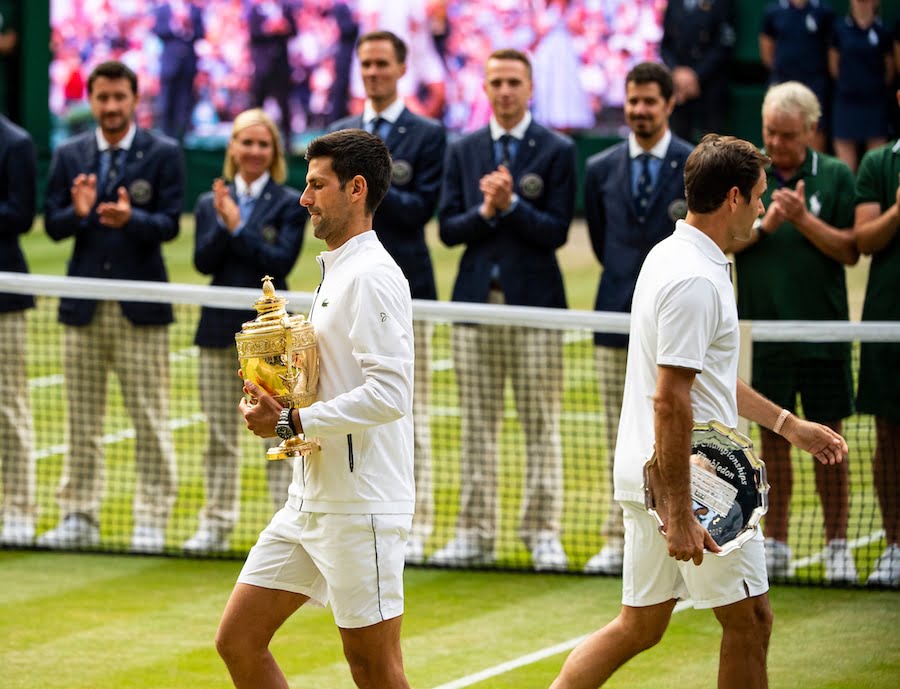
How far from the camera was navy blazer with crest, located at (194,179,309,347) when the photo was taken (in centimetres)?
926

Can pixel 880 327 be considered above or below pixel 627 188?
below

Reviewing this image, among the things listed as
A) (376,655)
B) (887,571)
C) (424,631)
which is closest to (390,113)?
(424,631)

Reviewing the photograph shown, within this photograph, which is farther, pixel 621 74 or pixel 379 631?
pixel 621 74

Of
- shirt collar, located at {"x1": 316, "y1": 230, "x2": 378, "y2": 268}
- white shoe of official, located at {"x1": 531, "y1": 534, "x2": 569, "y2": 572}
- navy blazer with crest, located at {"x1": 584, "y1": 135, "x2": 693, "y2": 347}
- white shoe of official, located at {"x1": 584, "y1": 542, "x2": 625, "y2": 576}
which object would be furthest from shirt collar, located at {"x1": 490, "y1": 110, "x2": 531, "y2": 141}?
shirt collar, located at {"x1": 316, "y1": 230, "x2": 378, "y2": 268}

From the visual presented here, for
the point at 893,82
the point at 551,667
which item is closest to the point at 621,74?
the point at 893,82

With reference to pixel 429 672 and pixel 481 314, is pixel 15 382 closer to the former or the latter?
pixel 481 314

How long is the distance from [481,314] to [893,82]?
11.2m

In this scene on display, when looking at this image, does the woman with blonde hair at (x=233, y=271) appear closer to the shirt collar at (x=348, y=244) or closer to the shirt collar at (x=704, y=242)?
the shirt collar at (x=348, y=244)

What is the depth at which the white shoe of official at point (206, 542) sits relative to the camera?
9.28 metres

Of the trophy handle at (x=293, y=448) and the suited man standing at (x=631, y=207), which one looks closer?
the trophy handle at (x=293, y=448)

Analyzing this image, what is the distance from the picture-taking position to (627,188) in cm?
902

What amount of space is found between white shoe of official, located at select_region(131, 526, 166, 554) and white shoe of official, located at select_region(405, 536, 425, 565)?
149cm

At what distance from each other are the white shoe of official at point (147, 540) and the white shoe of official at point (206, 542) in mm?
148

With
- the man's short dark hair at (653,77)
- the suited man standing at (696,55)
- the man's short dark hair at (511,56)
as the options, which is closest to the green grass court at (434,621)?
the man's short dark hair at (653,77)
